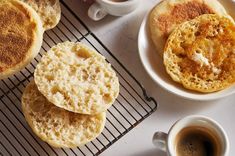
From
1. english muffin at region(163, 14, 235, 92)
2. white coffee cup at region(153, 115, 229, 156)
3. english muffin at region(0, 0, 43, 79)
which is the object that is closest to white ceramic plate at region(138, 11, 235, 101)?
english muffin at region(163, 14, 235, 92)

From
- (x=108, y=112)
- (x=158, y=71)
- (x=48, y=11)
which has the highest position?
(x=48, y=11)

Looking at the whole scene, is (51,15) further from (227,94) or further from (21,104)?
(227,94)

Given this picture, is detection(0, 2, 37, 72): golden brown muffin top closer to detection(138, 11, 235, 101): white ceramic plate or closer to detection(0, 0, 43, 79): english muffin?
detection(0, 0, 43, 79): english muffin

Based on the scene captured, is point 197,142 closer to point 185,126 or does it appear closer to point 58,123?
point 185,126

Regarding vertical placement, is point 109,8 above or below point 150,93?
above

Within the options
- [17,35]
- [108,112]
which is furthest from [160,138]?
[17,35]

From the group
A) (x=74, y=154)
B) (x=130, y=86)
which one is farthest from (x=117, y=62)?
(x=74, y=154)
